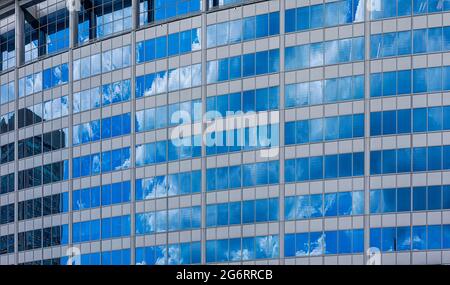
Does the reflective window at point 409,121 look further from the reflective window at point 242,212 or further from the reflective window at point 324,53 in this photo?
the reflective window at point 242,212

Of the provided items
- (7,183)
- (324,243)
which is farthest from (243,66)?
(7,183)

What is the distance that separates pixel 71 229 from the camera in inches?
2719

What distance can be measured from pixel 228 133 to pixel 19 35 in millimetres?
23093

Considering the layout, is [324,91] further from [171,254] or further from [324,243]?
[171,254]

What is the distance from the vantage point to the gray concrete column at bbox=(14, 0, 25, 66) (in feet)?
242

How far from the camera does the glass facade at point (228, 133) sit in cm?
5681

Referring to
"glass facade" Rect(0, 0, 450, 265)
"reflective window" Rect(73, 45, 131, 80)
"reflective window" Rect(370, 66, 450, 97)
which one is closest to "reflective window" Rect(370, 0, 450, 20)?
"glass facade" Rect(0, 0, 450, 265)

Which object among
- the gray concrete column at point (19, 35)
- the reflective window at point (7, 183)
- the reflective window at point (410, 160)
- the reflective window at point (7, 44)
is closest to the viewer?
the reflective window at point (410, 160)

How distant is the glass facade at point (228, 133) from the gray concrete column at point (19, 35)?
137 mm

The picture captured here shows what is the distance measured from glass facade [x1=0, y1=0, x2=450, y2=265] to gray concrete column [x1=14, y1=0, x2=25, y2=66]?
0.45 feet

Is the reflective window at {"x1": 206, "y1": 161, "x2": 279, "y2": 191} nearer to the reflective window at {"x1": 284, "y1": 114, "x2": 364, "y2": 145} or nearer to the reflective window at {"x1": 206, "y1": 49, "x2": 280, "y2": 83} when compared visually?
the reflective window at {"x1": 284, "y1": 114, "x2": 364, "y2": 145}

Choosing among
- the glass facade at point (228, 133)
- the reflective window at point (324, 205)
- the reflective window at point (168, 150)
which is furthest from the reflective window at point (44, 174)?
the reflective window at point (324, 205)

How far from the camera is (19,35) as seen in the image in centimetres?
7412
